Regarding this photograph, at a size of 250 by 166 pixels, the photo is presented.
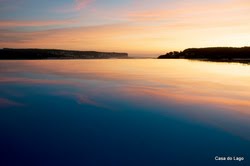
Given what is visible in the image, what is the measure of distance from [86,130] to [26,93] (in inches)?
350

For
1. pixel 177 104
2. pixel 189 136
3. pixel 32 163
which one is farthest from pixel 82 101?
pixel 32 163

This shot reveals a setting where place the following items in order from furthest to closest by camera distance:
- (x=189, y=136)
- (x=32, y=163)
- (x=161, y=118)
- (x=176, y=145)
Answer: (x=161, y=118) < (x=189, y=136) < (x=176, y=145) < (x=32, y=163)

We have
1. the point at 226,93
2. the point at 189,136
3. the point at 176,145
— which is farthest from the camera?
the point at 226,93

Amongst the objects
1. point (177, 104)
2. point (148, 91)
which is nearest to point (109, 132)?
point (177, 104)

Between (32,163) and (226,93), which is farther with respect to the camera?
(226,93)

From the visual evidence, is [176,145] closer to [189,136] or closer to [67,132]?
[189,136]

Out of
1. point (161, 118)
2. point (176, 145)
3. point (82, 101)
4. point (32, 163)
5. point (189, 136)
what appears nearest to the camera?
point (32, 163)

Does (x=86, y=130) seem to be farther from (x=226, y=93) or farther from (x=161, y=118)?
(x=226, y=93)

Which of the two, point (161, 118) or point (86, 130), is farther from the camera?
point (161, 118)

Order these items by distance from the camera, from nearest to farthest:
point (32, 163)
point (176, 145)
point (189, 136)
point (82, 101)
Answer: point (32, 163) < point (176, 145) < point (189, 136) < point (82, 101)

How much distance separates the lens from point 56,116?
10695mm

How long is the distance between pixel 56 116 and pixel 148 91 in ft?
22.8

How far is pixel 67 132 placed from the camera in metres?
8.47

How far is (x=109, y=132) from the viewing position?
8.58 m
